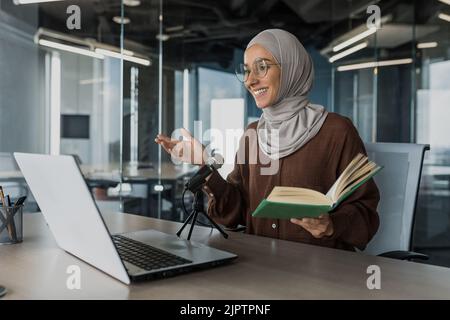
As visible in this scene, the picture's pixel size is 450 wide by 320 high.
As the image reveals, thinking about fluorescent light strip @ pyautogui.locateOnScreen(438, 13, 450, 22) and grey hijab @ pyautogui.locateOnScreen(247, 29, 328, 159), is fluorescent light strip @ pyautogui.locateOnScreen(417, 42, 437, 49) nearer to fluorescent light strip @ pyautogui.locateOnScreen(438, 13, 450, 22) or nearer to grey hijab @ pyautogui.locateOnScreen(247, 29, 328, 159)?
fluorescent light strip @ pyautogui.locateOnScreen(438, 13, 450, 22)

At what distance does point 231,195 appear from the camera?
1447 mm

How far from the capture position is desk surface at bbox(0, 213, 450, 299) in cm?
73

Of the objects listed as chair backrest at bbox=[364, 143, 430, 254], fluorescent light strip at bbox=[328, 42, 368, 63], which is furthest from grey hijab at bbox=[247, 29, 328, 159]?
fluorescent light strip at bbox=[328, 42, 368, 63]

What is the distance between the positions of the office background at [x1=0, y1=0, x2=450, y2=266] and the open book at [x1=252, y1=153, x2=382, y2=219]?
2.97m

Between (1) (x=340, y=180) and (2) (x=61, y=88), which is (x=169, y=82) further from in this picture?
(1) (x=340, y=180)

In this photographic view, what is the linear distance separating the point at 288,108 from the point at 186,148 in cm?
44

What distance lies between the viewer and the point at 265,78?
145 centimetres

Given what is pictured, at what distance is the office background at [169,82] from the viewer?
374 centimetres

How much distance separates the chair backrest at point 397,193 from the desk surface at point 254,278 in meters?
0.54

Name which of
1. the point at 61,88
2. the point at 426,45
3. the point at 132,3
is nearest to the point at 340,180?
the point at 426,45

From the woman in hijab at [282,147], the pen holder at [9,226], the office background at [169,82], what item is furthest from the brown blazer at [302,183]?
the office background at [169,82]

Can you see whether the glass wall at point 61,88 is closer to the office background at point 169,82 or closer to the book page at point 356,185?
the office background at point 169,82

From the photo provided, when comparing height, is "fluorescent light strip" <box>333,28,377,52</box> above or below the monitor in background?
above
